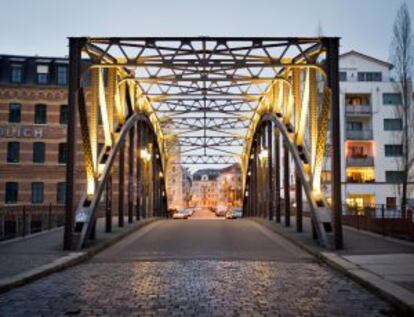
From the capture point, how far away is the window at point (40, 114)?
152ft

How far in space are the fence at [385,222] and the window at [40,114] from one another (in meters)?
27.5

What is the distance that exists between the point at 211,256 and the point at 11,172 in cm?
3298

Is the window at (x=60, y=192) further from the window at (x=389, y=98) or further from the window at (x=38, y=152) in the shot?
the window at (x=389, y=98)

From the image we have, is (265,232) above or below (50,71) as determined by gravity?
below

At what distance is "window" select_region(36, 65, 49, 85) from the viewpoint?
4709cm

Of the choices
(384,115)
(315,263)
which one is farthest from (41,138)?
(315,263)

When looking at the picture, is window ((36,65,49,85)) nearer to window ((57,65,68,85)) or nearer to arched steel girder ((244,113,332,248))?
window ((57,65,68,85))

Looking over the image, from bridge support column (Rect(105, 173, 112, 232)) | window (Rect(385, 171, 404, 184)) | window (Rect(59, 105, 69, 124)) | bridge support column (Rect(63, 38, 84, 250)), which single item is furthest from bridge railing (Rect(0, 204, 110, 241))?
window (Rect(385, 171, 404, 184))

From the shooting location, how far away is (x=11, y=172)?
4525cm

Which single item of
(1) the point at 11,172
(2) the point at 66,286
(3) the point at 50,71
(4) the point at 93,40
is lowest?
(2) the point at 66,286

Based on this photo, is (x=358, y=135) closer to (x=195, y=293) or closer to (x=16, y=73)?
(x=16, y=73)

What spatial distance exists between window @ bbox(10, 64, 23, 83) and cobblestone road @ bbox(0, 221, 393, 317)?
34659 millimetres

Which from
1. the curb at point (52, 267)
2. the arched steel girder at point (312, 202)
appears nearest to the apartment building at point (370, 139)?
the arched steel girder at point (312, 202)

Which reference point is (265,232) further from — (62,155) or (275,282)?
(62,155)
